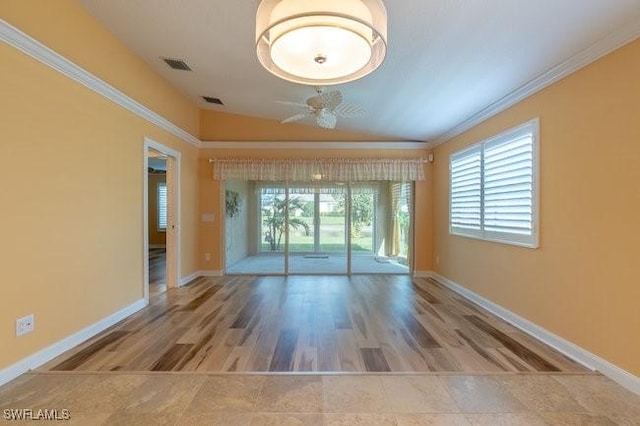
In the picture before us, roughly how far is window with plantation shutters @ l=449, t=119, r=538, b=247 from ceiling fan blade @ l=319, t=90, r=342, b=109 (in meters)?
1.92

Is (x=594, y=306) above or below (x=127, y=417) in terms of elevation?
above

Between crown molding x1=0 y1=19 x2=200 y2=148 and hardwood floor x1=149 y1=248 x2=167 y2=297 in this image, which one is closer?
crown molding x1=0 y1=19 x2=200 y2=148

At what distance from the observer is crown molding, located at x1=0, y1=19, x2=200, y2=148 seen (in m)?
2.34

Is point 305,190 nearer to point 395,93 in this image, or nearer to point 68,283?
point 395,93

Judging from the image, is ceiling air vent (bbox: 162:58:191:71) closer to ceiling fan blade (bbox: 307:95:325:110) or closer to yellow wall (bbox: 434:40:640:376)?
ceiling fan blade (bbox: 307:95:325:110)

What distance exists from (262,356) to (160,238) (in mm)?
9069

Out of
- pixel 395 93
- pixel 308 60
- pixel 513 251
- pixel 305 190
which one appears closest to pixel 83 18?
pixel 308 60

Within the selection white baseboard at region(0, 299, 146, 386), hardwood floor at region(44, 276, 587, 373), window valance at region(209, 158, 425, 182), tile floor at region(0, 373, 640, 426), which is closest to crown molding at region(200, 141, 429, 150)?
window valance at region(209, 158, 425, 182)

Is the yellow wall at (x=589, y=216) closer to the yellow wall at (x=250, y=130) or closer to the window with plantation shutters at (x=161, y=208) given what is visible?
the yellow wall at (x=250, y=130)

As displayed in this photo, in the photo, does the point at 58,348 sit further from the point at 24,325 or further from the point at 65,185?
the point at 65,185

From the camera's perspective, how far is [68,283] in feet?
9.66

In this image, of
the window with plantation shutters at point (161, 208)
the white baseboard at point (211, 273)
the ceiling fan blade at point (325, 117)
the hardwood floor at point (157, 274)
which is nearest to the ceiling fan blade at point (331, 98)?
the ceiling fan blade at point (325, 117)

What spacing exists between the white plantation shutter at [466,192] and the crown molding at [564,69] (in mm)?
503

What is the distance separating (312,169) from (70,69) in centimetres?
382
